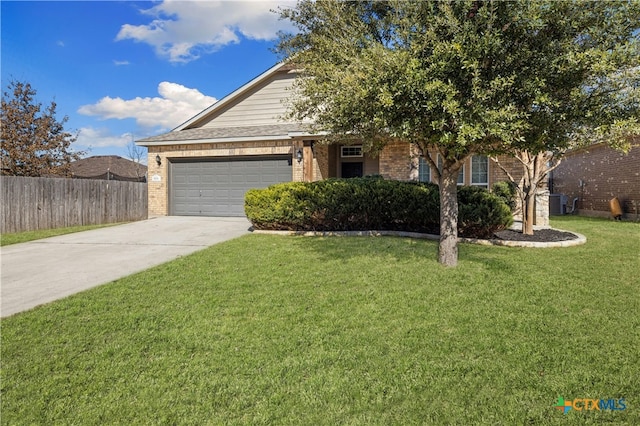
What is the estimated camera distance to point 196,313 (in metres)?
3.93

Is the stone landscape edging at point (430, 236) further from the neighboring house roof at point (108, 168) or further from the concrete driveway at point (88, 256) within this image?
the neighboring house roof at point (108, 168)

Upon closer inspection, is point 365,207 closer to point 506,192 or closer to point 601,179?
point 506,192

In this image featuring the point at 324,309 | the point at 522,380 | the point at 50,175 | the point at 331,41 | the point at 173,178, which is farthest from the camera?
the point at 50,175

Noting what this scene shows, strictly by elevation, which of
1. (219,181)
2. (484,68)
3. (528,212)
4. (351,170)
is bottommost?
(528,212)

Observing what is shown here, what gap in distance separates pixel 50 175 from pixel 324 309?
1763 centimetres

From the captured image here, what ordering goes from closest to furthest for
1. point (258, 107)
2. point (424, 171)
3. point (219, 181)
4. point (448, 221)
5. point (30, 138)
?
1. point (448, 221)
2. point (424, 171)
3. point (219, 181)
4. point (258, 107)
5. point (30, 138)

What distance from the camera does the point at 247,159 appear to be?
13.4 m

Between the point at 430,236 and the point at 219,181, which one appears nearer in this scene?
the point at 430,236

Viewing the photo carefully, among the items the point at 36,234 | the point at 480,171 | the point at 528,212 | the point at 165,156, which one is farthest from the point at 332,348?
the point at 165,156

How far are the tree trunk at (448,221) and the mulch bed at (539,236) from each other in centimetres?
278

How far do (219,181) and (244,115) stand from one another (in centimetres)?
336

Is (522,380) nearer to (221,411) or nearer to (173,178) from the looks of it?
(221,411)

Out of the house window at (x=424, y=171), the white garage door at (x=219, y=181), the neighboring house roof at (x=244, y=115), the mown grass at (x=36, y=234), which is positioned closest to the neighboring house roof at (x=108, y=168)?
the neighboring house roof at (x=244, y=115)

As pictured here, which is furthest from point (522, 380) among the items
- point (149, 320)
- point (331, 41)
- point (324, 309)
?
point (331, 41)
